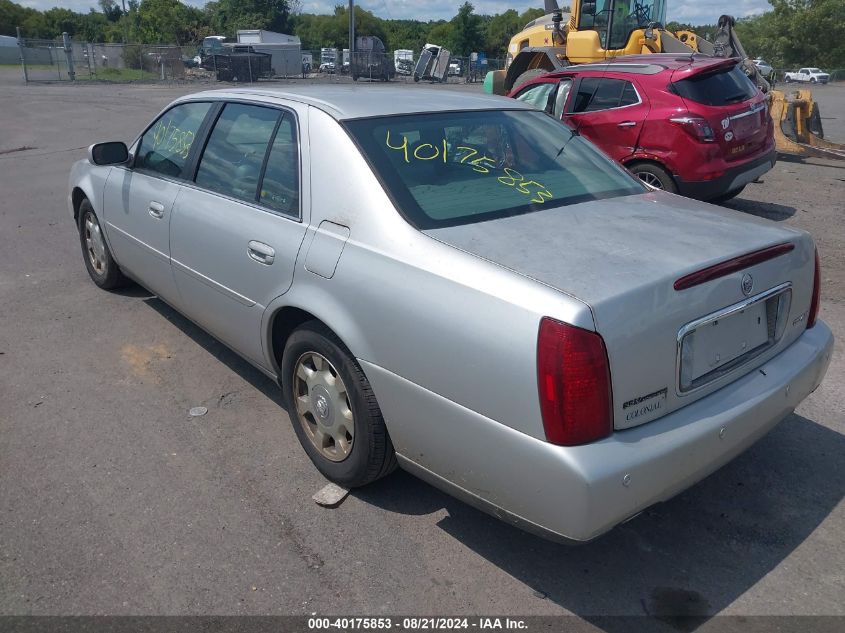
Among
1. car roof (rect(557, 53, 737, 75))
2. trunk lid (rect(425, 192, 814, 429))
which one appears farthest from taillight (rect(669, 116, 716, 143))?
trunk lid (rect(425, 192, 814, 429))

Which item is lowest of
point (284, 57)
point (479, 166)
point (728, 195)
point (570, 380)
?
point (728, 195)

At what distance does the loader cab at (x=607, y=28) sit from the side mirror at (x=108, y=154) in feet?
35.0

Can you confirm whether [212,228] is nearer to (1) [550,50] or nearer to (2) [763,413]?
(2) [763,413]

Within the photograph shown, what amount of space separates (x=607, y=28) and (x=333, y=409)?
12.5m

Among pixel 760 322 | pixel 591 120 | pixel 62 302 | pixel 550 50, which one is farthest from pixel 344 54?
pixel 760 322

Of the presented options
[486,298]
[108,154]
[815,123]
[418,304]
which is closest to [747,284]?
[486,298]

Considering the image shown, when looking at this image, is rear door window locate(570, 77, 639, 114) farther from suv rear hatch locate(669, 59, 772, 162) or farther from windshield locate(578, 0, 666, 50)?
windshield locate(578, 0, 666, 50)

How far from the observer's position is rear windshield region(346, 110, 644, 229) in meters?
3.07

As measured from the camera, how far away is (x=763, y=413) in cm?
279

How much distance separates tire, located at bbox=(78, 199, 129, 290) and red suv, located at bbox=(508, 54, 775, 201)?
5.32 meters

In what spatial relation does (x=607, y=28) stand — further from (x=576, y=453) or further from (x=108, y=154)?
(x=576, y=453)

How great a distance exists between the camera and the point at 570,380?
7.46 ft

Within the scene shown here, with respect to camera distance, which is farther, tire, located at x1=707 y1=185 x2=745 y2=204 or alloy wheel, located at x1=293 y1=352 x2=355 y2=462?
tire, located at x1=707 y1=185 x2=745 y2=204

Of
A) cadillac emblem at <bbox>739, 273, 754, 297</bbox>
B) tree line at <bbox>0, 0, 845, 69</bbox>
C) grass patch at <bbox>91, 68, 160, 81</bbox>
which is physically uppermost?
tree line at <bbox>0, 0, 845, 69</bbox>
